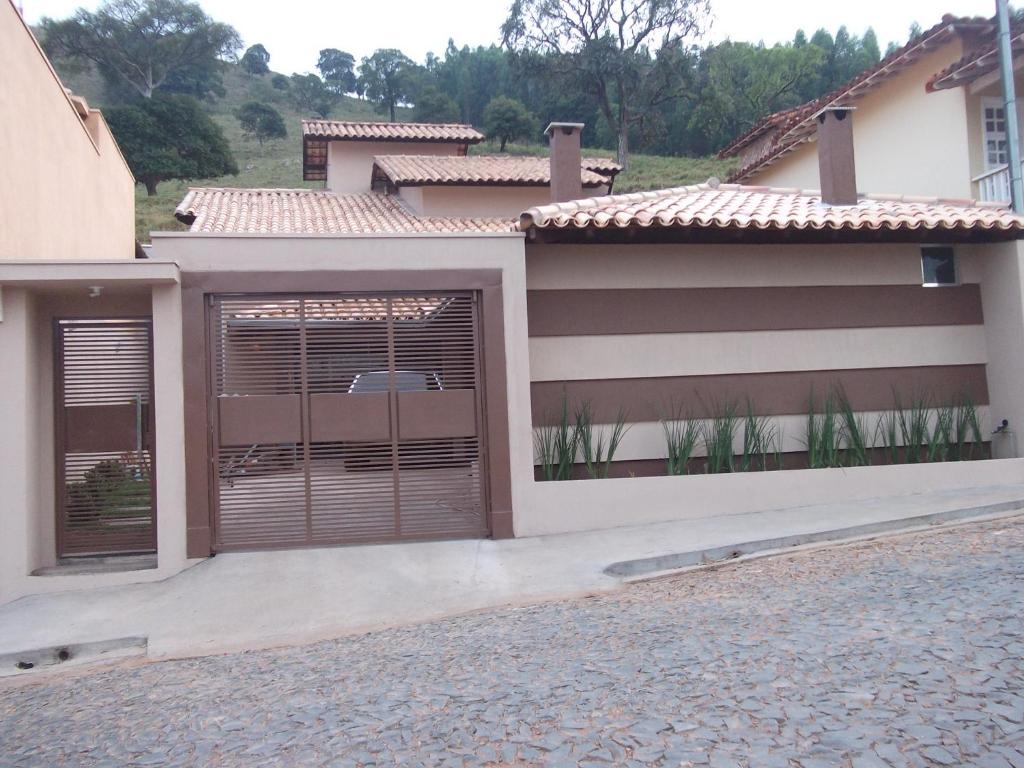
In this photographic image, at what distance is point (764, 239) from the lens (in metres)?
10.0

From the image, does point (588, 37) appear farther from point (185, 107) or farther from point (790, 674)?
point (790, 674)

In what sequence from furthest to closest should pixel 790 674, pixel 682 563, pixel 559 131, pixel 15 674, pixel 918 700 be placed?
pixel 559 131
pixel 682 563
pixel 15 674
pixel 790 674
pixel 918 700

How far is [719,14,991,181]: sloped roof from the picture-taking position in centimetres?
1498

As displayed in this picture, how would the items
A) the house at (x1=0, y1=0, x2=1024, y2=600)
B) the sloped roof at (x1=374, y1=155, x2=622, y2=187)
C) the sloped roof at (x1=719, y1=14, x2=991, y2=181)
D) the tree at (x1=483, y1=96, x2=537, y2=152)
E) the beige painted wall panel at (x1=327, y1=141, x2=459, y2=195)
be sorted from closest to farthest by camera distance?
1. the house at (x1=0, y1=0, x2=1024, y2=600)
2. the sloped roof at (x1=719, y1=14, x2=991, y2=181)
3. the sloped roof at (x1=374, y1=155, x2=622, y2=187)
4. the beige painted wall panel at (x1=327, y1=141, x2=459, y2=195)
5. the tree at (x1=483, y1=96, x2=537, y2=152)

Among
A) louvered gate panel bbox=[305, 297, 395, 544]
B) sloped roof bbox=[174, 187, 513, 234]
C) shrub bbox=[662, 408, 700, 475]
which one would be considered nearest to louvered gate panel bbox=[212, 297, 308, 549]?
louvered gate panel bbox=[305, 297, 395, 544]

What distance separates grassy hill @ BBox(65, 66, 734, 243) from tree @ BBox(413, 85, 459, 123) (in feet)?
19.5

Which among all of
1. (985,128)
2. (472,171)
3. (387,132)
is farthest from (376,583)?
(387,132)

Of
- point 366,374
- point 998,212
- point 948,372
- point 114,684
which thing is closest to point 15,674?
point 114,684

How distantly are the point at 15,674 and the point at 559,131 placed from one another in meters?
8.75

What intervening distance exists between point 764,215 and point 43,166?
8.58 meters

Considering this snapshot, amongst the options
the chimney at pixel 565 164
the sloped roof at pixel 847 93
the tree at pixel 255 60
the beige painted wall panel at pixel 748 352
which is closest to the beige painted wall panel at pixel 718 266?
the beige painted wall panel at pixel 748 352

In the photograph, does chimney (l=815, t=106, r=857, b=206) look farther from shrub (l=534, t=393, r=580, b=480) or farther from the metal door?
the metal door

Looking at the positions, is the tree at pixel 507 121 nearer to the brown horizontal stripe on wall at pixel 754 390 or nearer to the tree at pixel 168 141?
the tree at pixel 168 141

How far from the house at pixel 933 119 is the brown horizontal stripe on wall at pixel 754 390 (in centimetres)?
488
